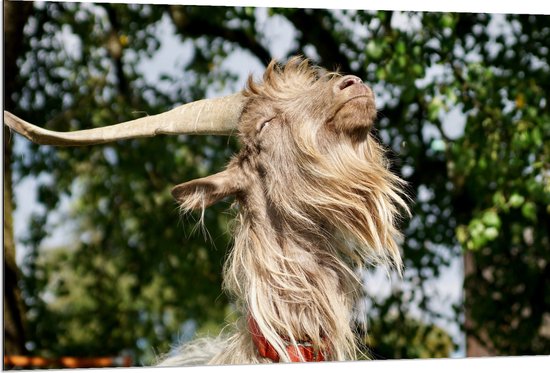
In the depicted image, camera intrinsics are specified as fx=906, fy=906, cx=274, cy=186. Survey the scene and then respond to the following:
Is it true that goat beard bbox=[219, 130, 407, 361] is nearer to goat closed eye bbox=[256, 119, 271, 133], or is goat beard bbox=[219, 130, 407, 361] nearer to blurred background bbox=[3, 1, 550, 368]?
goat closed eye bbox=[256, 119, 271, 133]

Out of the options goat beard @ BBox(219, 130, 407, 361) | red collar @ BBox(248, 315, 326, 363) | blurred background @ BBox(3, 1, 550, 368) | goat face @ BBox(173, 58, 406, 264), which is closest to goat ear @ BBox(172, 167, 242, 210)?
goat face @ BBox(173, 58, 406, 264)

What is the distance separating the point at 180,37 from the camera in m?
6.56

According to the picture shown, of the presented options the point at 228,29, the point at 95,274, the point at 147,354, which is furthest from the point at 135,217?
the point at 228,29

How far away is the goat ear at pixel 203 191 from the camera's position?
8.73ft

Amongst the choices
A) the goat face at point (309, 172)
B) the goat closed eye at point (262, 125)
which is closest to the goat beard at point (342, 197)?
the goat face at point (309, 172)

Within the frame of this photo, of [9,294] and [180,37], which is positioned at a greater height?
[180,37]

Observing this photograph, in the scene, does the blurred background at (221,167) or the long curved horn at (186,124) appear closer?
the long curved horn at (186,124)

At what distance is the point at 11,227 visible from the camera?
5.65 meters

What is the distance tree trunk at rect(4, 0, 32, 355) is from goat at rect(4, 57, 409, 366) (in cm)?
269

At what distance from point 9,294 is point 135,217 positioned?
5.86 ft

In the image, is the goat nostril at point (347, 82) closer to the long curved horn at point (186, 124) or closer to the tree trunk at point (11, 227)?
the long curved horn at point (186, 124)

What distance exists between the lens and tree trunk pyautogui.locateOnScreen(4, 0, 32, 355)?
5230 mm

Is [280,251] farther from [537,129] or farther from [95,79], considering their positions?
[95,79]

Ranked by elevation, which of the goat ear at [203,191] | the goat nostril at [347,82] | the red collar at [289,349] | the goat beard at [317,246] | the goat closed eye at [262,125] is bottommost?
the red collar at [289,349]
